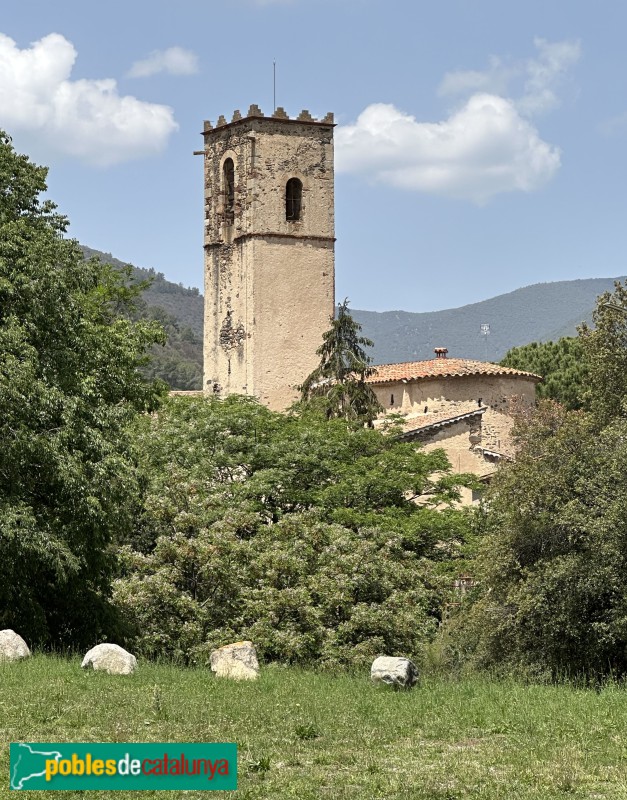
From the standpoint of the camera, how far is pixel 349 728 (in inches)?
543

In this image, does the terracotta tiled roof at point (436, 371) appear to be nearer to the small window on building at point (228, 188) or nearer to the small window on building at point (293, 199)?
the small window on building at point (293, 199)

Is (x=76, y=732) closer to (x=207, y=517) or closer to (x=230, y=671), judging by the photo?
(x=230, y=671)

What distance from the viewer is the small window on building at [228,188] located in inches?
1927

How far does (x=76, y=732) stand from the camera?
42.8 ft

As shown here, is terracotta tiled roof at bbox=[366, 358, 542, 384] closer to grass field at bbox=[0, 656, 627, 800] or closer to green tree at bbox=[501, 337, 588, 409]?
green tree at bbox=[501, 337, 588, 409]

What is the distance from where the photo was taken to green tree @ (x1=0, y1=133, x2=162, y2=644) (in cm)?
1972

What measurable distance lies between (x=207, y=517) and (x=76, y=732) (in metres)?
13.3

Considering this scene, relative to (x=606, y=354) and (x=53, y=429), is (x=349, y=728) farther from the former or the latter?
(x=606, y=354)

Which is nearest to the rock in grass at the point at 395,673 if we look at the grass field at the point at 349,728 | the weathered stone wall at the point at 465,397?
the grass field at the point at 349,728

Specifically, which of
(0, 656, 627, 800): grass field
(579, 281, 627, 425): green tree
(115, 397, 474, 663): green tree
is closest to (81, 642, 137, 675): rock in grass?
(0, 656, 627, 800): grass field

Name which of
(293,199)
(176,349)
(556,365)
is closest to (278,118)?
(293,199)

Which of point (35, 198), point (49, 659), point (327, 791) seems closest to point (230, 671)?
point (49, 659)

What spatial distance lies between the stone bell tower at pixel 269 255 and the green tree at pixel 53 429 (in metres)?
23.1

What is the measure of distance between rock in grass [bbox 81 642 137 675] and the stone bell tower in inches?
1162
